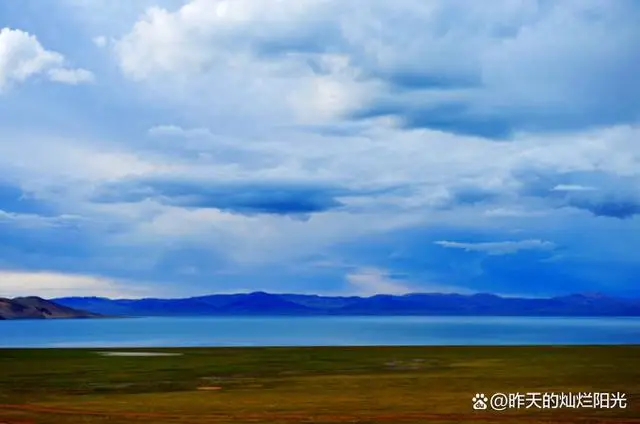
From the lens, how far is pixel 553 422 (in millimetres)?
38938

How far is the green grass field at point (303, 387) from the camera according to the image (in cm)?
4131

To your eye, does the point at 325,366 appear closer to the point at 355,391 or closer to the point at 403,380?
the point at 403,380

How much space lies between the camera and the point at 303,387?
54.6 metres

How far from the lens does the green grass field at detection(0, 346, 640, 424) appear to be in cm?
4131

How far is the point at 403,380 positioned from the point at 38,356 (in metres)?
52.4

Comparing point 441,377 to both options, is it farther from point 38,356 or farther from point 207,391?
point 38,356

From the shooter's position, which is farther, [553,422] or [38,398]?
[38,398]

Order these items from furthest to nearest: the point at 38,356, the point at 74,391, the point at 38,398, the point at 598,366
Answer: the point at 38,356
the point at 598,366
the point at 74,391
the point at 38,398

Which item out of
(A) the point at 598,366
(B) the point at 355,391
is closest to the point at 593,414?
(B) the point at 355,391

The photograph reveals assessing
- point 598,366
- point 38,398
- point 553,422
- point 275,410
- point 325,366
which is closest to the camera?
point 553,422

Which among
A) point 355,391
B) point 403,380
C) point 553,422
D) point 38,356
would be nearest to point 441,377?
point 403,380

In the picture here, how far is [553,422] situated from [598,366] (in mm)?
33028

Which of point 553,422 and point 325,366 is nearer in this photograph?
point 553,422

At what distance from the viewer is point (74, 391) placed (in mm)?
53531
